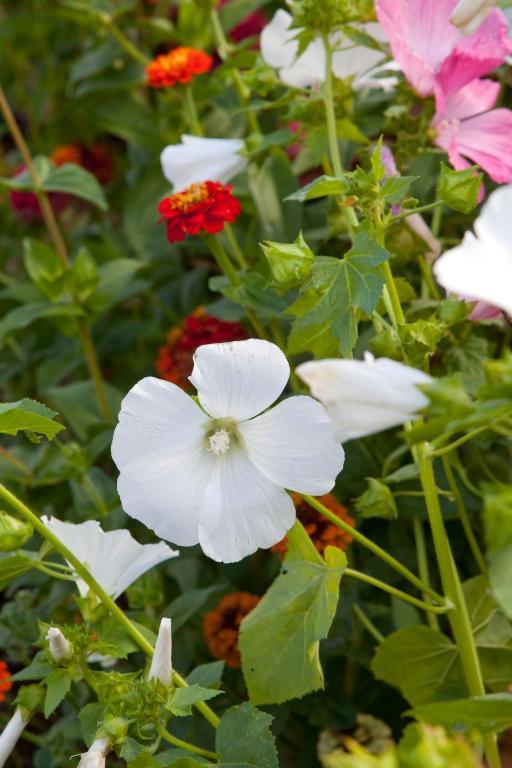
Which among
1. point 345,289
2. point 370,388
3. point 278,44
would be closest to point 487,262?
point 370,388

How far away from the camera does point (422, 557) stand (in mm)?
817

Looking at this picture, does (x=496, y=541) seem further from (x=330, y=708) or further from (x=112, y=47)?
(x=112, y=47)

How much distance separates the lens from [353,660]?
0.90m

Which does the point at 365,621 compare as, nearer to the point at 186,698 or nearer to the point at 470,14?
the point at 186,698

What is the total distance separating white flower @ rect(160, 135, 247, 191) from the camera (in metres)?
0.86

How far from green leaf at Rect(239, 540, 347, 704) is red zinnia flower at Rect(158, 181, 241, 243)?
0.25m

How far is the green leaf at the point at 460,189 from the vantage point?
0.62 meters

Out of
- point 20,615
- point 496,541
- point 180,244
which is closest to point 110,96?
point 180,244

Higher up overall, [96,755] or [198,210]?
[198,210]

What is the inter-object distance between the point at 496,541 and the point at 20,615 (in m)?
0.58

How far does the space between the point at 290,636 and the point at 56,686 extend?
0.47 ft

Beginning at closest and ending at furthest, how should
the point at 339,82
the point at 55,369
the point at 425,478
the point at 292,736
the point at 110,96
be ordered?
the point at 425,478, the point at 339,82, the point at 292,736, the point at 55,369, the point at 110,96

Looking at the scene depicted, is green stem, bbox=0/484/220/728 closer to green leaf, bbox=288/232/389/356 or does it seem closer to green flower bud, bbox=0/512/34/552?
green flower bud, bbox=0/512/34/552

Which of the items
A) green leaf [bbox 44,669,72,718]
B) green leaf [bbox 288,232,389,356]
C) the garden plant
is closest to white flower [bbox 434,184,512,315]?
the garden plant
